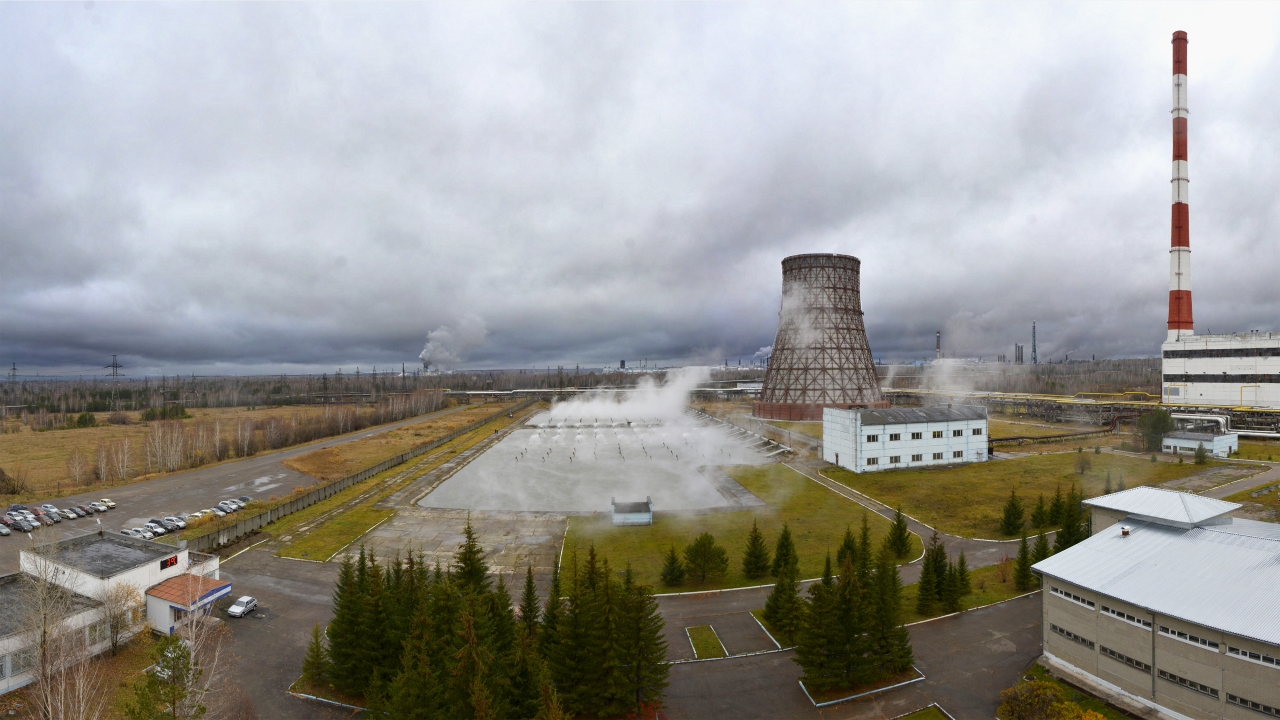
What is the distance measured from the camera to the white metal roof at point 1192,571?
1641cm

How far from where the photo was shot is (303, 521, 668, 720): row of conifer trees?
48.4 feet

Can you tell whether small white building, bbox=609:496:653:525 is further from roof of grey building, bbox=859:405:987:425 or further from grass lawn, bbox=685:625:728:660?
roof of grey building, bbox=859:405:987:425

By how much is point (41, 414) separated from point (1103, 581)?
553ft

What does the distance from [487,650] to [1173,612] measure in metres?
20.9

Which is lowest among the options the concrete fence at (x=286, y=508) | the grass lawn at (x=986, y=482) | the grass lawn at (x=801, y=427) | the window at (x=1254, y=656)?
the concrete fence at (x=286, y=508)

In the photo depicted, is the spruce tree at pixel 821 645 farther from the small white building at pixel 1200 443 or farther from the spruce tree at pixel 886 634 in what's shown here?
the small white building at pixel 1200 443

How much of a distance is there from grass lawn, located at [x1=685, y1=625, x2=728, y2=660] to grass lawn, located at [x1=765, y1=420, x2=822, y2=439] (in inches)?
2009

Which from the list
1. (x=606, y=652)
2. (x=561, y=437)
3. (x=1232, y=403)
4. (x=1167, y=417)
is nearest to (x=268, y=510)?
(x=606, y=652)

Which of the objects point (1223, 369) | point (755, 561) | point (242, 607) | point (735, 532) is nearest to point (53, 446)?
point (242, 607)

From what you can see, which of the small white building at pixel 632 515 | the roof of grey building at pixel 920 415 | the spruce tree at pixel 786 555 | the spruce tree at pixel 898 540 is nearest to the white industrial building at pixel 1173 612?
the spruce tree at pixel 786 555

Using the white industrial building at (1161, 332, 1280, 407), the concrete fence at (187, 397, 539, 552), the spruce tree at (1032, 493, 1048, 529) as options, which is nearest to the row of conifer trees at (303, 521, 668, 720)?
the concrete fence at (187, 397, 539, 552)

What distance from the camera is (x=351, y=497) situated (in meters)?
47.1

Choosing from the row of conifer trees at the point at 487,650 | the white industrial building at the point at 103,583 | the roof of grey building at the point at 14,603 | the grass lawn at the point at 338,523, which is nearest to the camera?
the row of conifer trees at the point at 487,650

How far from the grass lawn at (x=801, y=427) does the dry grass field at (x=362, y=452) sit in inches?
1996
